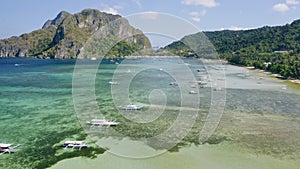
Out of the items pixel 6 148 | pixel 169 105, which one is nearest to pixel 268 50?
pixel 169 105

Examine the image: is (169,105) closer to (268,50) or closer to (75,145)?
(75,145)

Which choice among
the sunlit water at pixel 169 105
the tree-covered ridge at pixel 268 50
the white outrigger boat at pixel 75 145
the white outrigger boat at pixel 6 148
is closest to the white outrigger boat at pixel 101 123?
the sunlit water at pixel 169 105

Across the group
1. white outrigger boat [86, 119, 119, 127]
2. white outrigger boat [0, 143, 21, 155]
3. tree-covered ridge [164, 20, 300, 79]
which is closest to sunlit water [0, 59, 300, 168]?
white outrigger boat [0, 143, 21, 155]

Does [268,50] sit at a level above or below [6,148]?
above

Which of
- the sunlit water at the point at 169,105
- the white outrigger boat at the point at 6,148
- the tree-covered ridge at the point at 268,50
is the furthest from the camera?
the tree-covered ridge at the point at 268,50

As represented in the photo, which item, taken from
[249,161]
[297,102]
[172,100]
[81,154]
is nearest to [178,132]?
[249,161]

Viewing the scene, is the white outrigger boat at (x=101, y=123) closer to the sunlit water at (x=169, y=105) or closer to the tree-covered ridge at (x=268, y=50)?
the sunlit water at (x=169, y=105)

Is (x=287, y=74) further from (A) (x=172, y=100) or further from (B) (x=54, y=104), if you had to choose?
(B) (x=54, y=104)

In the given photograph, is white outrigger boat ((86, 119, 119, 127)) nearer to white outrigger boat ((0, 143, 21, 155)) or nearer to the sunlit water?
the sunlit water

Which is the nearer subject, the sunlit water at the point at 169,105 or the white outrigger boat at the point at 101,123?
the sunlit water at the point at 169,105

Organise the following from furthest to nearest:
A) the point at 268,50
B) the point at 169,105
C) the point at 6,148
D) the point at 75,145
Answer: the point at 268,50 → the point at 169,105 → the point at 75,145 → the point at 6,148

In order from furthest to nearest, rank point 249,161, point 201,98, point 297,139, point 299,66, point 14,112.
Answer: point 299,66 < point 201,98 < point 14,112 < point 297,139 < point 249,161
